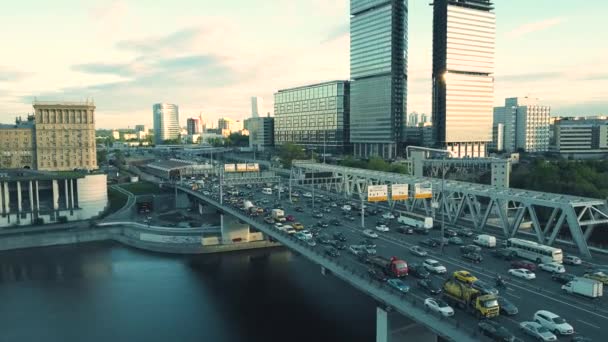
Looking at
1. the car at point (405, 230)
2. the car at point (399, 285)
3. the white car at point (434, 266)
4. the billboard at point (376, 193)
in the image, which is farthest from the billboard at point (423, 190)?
the car at point (399, 285)

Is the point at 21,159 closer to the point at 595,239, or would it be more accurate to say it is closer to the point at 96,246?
the point at 96,246

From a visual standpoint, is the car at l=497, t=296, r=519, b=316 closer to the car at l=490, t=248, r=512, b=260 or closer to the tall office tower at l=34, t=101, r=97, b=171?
the car at l=490, t=248, r=512, b=260

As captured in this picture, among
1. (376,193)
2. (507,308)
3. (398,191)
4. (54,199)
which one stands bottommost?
(54,199)

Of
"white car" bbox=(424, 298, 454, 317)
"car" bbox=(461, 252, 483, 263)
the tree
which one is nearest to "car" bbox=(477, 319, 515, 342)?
"white car" bbox=(424, 298, 454, 317)

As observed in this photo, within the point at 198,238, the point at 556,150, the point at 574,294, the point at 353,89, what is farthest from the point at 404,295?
the point at 556,150

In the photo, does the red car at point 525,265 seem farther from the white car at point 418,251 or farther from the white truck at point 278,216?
the white truck at point 278,216

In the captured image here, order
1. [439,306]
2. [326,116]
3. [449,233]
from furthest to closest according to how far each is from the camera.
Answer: [326,116]
[449,233]
[439,306]

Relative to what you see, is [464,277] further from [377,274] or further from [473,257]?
[473,257]

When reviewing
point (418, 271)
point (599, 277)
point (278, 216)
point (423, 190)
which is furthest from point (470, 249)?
point (278, 216)

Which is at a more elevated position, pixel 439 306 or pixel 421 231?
pixel 439 306
